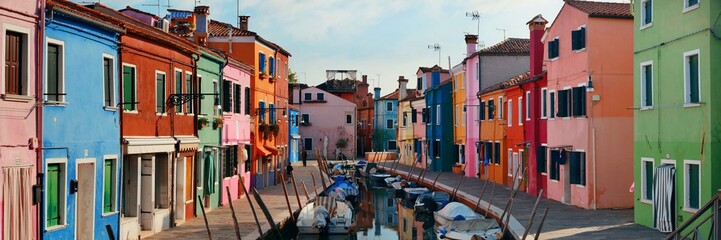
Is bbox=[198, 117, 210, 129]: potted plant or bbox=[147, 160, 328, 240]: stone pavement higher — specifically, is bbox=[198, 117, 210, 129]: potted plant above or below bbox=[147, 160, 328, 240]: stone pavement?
above

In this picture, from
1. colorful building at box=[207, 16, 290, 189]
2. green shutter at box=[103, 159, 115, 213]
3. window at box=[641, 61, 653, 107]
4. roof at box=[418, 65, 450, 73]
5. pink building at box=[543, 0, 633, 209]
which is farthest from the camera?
roof at box=[418, 65, 450, 73]

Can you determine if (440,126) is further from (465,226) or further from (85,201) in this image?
(85,201)

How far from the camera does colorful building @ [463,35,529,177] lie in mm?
44719

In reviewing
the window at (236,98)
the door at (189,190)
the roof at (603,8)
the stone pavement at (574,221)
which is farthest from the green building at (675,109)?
the window at (236,98)

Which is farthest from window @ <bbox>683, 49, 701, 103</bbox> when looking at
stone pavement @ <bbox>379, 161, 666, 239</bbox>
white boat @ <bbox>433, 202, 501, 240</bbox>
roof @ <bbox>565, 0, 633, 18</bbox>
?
roof @ <bbox>565, 0, 633, 18</bbox>

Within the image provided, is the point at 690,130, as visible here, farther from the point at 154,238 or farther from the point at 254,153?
the point at 254,153

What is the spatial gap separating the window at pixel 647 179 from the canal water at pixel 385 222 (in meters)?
8.61

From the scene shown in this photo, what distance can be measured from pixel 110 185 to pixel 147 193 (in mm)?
2602

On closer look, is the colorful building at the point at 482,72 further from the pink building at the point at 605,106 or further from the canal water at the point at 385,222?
the pink building at the point at 605,106

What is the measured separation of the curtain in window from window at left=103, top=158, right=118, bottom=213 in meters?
3.79

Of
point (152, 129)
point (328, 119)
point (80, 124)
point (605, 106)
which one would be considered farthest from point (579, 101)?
point (328, 119)

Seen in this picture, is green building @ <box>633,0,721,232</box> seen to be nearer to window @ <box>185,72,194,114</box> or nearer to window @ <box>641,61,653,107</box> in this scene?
window @ <box>641,61,653,107</box>

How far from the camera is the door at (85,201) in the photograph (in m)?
17.8

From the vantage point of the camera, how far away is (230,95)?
103ft
